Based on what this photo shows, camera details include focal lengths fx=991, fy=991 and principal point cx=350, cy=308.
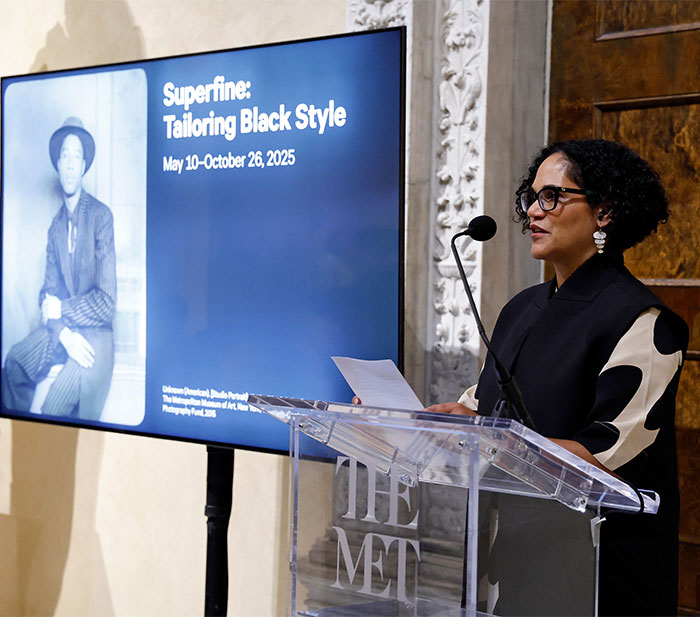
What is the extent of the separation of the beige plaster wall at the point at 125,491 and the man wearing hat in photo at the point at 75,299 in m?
0.67

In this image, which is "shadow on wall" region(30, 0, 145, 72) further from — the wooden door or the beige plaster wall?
the wooden door

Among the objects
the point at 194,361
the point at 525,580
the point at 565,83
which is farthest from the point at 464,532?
the point at 565,83

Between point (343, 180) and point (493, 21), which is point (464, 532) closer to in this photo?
point (343, 180)

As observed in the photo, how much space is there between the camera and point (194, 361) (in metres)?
2.95

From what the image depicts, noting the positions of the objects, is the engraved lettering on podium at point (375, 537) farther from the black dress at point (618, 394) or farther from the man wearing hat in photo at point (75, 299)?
the man wearing hat in photo at point (75, 299)

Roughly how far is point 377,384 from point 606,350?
0.49m

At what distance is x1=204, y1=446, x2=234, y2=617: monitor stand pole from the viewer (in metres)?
2.90

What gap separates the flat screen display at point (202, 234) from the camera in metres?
2.64

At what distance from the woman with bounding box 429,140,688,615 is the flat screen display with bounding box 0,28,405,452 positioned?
534mm

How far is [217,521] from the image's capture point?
2898 mm

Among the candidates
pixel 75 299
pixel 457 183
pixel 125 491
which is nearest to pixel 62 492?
pixel 125 491

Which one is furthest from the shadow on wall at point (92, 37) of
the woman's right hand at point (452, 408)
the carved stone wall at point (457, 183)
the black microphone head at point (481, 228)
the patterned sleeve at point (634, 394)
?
the patterned sleeve at point (634, 394)

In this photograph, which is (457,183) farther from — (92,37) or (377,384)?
(92,37)

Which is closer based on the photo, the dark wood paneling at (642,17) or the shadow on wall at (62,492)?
the dark wood paneling at (642,17)
